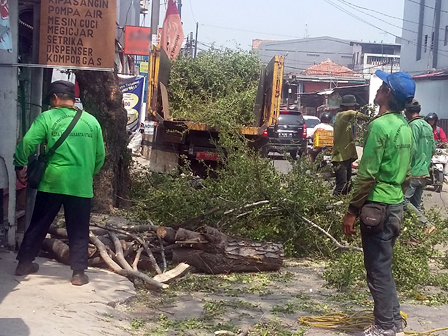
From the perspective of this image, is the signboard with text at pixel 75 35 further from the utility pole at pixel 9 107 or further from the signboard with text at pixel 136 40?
the signboard with text at pixel 136 40

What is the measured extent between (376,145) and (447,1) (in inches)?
1473

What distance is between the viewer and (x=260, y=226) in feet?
23.7

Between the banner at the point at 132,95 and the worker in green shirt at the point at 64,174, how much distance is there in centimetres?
1314

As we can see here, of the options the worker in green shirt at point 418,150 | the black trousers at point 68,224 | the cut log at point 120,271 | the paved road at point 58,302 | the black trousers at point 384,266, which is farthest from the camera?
the worker in green shirt at point 418,150

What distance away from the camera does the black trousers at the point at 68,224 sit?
5.38 metres

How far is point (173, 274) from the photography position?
5.93 m

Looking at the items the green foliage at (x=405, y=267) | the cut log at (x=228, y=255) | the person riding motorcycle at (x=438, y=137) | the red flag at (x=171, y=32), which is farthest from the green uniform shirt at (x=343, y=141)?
the red flag at (x=171, y=32)

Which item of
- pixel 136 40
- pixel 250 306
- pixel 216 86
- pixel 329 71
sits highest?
pixel 329 71

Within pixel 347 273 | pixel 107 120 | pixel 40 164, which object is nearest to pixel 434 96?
pixel 107 120

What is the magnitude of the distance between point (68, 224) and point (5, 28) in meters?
1.86

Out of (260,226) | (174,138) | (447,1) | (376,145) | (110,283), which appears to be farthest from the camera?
(447,1)

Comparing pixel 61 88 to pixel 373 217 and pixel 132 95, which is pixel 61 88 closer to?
pixel 373 217

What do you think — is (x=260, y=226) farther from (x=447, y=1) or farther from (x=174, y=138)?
(x=447, y=1)

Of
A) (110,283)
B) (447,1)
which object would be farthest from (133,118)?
(447,1)
